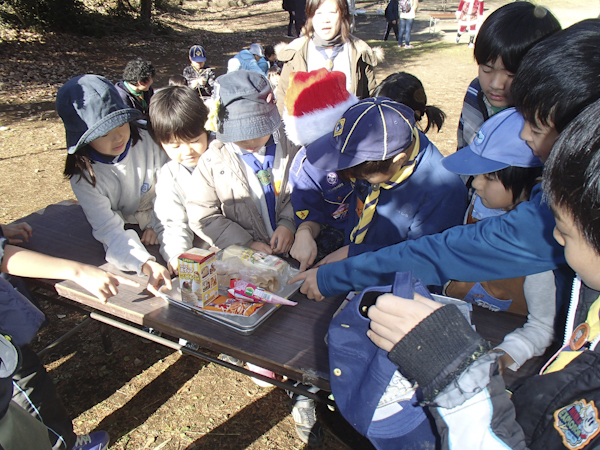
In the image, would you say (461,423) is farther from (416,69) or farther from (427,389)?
(416,69)

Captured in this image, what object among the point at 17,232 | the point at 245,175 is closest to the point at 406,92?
the point at 245,175

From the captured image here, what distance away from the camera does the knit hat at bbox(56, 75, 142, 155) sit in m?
Result: 1.95

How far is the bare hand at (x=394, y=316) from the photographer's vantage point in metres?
0.93

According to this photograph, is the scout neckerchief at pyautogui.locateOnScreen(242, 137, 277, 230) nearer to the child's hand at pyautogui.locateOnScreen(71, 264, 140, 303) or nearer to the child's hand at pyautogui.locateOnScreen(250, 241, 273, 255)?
the child's hand at pyautogui.locateOnScreen(250, 241, 273, 255)

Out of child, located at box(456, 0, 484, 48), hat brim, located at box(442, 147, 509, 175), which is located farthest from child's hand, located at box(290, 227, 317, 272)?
child, located at box(456, 0, 484, 48)

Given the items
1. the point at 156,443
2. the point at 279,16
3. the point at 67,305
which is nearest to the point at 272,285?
the point at 156,443

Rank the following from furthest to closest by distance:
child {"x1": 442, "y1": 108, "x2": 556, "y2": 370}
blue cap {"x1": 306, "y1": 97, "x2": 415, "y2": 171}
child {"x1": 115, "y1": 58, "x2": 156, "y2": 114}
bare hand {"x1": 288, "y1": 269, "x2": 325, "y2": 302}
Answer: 1. child {"x1": 115, "y1": 58, "x2": 156, "y2": 114}
2. bare hand {"x1": 288, "y1": 269, "x2": 325, "y2": 302}
3. blue cap {"x1": 306, "y1": 97, "x2": 415, "y2": 171}
4. child {"x1": 442, "y1": 108, "x2": 556, "y2": 370}

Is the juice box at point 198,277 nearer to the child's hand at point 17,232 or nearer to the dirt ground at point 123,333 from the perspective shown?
the dirt ground at point 123,333

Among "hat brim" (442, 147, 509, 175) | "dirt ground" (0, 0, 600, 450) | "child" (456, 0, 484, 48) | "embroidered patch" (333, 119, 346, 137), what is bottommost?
"dirt ground" (0, 0, 600, 450)

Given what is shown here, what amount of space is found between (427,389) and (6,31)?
13977mm

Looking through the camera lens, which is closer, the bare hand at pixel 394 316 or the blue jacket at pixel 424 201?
the bare hand at pixel 394 316

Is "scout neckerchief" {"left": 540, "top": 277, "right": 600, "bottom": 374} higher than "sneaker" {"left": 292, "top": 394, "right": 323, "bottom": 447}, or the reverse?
"scout neckerchief" {"left": 540, "top": 277, "right": 600, "bottom": 374}

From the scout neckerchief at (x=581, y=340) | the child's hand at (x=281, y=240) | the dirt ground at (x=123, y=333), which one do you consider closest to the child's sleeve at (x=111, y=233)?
the child's hand at (x=281, y=240)

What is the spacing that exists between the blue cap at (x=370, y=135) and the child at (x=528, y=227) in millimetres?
351
